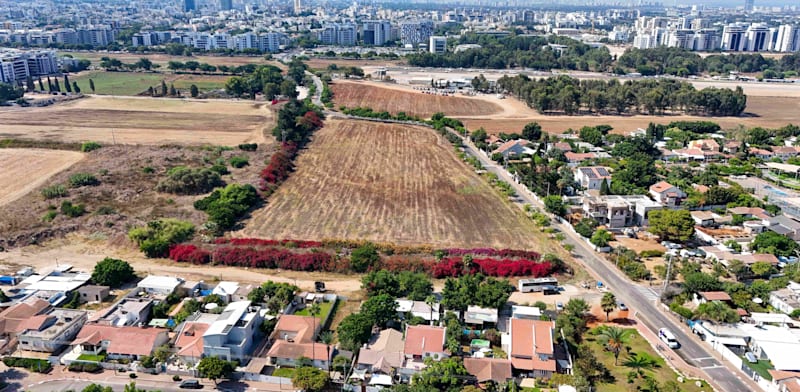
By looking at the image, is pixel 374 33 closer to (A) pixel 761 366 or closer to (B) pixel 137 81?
(B) pixel 137 81

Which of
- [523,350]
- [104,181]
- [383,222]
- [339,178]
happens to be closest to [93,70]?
[104,181]

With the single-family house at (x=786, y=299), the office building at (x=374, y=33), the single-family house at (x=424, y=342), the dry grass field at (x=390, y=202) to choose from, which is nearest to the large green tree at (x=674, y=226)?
the single-family house at (x=786, y=299)

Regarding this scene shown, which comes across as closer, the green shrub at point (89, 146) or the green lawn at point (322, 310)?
the green lawn at point (322, 310)

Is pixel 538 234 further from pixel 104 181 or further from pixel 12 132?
pixel 12 132

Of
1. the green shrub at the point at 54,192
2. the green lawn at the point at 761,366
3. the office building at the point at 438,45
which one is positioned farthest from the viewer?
the office building at the point at 438,45

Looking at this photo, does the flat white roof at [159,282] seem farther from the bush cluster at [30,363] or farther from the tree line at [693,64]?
the tree line at [693,64]

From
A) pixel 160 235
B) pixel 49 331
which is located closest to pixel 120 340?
pixel 49 331
